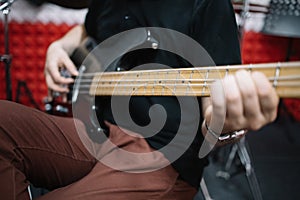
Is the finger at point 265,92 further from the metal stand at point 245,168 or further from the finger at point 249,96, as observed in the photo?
the metal stand at point 245,168

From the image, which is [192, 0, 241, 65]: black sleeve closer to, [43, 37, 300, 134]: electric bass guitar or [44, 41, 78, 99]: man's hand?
[43, 37, 300, 134]: electric bass guitar

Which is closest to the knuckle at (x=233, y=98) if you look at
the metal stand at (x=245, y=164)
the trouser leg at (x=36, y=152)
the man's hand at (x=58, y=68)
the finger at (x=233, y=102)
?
the finger at (x=233, y=102)

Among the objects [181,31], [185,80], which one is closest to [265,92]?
[185,80]

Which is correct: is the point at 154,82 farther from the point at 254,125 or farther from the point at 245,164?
the point at 245,164

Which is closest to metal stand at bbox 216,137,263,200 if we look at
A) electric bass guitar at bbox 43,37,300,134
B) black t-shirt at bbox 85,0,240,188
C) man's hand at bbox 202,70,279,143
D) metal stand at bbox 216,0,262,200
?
metal stand at bbox 216,0,262,200

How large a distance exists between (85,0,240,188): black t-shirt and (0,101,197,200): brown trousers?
5 centimetres

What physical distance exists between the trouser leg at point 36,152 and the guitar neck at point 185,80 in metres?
0.16

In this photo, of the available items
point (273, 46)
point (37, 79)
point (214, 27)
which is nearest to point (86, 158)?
point (214, 27)

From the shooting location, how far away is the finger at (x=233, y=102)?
47 cm

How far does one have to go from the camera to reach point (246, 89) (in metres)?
0.46

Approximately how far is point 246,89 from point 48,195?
0.42m

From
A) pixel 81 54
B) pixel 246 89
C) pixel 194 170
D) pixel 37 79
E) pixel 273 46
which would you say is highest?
pixel 246 89

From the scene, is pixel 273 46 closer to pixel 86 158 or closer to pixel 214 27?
pixel 214 27

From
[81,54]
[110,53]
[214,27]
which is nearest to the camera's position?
[214,27]
